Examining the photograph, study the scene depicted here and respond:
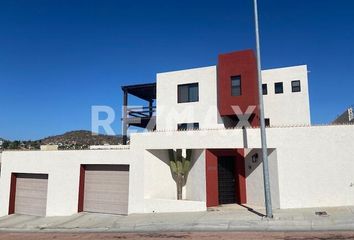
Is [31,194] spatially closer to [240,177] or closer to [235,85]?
[240,177]

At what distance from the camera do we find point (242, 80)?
20500 millimetres

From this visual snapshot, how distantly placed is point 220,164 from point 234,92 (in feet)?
20.1

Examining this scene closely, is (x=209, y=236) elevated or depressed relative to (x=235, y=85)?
depressed

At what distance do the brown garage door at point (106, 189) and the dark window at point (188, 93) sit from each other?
7.85m

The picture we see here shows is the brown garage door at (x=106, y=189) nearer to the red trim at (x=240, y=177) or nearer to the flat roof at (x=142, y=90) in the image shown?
the red trim at (x=240, y=177)

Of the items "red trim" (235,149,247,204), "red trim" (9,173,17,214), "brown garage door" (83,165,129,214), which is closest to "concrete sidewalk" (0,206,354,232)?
"brown garage door" (83,165,129,214)

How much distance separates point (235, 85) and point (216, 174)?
23.9 feet

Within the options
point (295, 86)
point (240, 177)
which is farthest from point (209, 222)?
point (295, 86)

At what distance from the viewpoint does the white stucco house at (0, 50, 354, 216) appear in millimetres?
14492

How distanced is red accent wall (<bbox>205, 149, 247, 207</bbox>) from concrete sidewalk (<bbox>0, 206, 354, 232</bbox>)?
918 mm

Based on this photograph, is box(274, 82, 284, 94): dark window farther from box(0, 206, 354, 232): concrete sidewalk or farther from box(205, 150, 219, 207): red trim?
box(0, 206, 354, 232): concrete sidewalk

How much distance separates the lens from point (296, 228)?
1132 centimetres

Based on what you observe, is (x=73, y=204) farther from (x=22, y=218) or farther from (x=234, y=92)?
(x=234, y=92)

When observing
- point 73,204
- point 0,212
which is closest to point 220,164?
point 73,204
